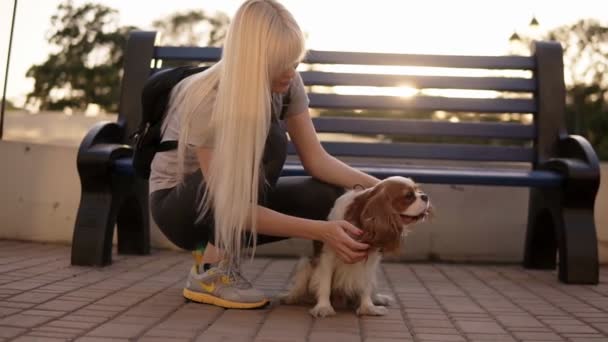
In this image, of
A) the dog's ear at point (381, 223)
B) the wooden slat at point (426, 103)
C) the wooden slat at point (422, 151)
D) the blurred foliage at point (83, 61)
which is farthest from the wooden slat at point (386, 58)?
the blurred foliage at point (83, 61)

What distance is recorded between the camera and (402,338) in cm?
374

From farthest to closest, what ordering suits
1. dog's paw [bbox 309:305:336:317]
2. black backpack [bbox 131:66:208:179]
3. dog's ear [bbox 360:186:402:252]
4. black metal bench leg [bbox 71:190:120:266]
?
black metal bench leg [bbox 71:190:120:266], black backpack [bbox 131:66:208:179], dog's paw [bbox 309:305:336:317], dog's ear [bbox 360:186:402:252]

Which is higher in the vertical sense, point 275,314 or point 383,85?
point 383,85

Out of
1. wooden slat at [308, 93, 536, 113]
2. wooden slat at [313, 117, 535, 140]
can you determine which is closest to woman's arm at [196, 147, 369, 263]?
wooden slat at [313, 117, 535, 140]

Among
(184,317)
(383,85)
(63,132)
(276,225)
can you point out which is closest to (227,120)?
(276,225)

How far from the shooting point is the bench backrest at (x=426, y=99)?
6.14 metres

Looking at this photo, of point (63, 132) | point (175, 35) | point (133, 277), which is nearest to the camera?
point (133, 277)

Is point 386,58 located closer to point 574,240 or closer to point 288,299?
point 574,240

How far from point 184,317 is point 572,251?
106 inches

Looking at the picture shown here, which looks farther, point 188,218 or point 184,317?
point 188,218

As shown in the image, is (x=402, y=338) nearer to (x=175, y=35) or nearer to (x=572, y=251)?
(x=572, y=251)

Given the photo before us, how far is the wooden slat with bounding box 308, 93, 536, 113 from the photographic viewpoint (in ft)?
20.4

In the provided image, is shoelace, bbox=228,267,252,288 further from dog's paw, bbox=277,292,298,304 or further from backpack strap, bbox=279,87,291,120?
backpack strap, bbox=279,87,291,120

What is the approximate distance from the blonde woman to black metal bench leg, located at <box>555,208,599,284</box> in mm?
1626
